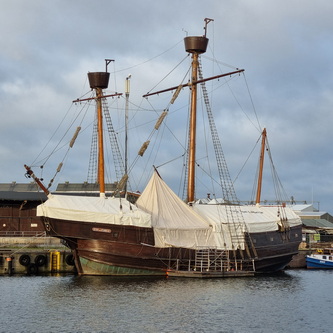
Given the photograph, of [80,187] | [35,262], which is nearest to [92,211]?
A: [35,262]

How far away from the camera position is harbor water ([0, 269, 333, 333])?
44375mm

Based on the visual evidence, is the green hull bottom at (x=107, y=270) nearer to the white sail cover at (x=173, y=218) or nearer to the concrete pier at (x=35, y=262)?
the white sail cover at (x=173, y=218)

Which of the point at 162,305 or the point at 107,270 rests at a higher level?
the point at 107,270

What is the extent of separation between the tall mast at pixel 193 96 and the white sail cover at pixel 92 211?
9559 millimetres

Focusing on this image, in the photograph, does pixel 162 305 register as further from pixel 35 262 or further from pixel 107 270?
pixel 35 262

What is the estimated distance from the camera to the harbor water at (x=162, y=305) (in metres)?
44.4

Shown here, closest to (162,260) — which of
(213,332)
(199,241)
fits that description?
(199,241)

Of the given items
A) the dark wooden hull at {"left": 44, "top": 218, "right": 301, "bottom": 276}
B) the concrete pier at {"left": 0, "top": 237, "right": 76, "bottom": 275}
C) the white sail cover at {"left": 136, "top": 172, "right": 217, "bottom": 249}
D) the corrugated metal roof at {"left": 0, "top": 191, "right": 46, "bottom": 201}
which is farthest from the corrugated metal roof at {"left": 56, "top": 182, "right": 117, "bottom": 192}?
the dark wooden hull at {"left": 44, "top": 218, "right": 301, "bottom": 276}

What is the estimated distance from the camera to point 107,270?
6406 cm

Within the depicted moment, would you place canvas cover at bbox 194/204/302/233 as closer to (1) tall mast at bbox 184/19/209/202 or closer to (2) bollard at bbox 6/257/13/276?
(1) tall mast at bbox 184/19/209/202

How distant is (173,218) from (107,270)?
7.31 meters

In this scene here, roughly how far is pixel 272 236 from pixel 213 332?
103 ft

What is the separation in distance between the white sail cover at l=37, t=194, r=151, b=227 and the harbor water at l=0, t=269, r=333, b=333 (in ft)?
14.9

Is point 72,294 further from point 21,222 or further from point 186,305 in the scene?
point 21,222
